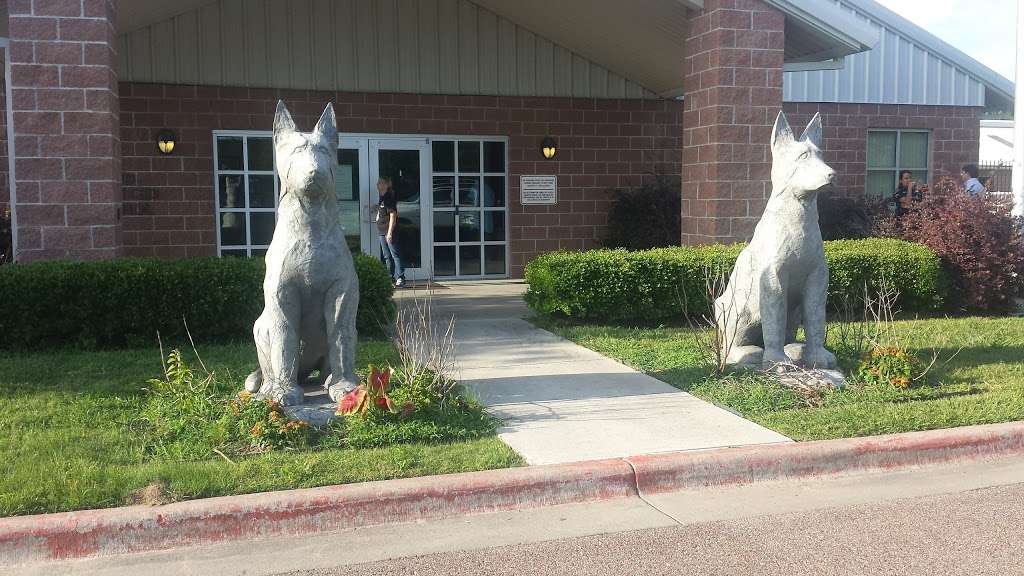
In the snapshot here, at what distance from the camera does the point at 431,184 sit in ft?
48.5

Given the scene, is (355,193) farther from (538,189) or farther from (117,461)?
(117,461)

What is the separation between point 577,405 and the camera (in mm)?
6391

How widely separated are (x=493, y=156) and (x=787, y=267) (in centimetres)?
911

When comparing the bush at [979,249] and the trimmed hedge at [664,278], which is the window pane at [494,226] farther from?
the bush at [979,249]

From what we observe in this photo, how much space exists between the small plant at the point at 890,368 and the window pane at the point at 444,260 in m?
9.13

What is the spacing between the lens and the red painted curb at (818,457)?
5.08 meters

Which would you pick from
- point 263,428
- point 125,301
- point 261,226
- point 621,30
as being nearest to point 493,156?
point 621,30

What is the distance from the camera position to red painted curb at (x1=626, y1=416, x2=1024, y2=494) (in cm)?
508

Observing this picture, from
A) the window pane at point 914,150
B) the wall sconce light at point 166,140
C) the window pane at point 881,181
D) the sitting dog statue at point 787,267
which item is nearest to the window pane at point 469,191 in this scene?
the wall sconce light at point 166,140

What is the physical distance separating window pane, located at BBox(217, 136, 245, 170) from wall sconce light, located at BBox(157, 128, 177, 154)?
27.2 inches

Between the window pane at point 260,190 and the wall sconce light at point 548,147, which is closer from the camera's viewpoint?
the window pane at point 260,190

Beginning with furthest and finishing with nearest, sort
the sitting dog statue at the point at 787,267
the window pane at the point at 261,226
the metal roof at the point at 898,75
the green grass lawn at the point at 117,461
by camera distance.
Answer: the metal roof at the point at 898,75 < the window pane at the point at 261,226 < the sitting dog statue at the point at 787,267 < the green grass lawn at the point at 117,461

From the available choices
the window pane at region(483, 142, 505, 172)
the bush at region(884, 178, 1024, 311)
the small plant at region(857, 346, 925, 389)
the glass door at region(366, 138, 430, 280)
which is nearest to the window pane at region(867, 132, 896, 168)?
the bush at region(884, 178, 1024, 311)

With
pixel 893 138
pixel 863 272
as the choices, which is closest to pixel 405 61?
pixel 863 272
